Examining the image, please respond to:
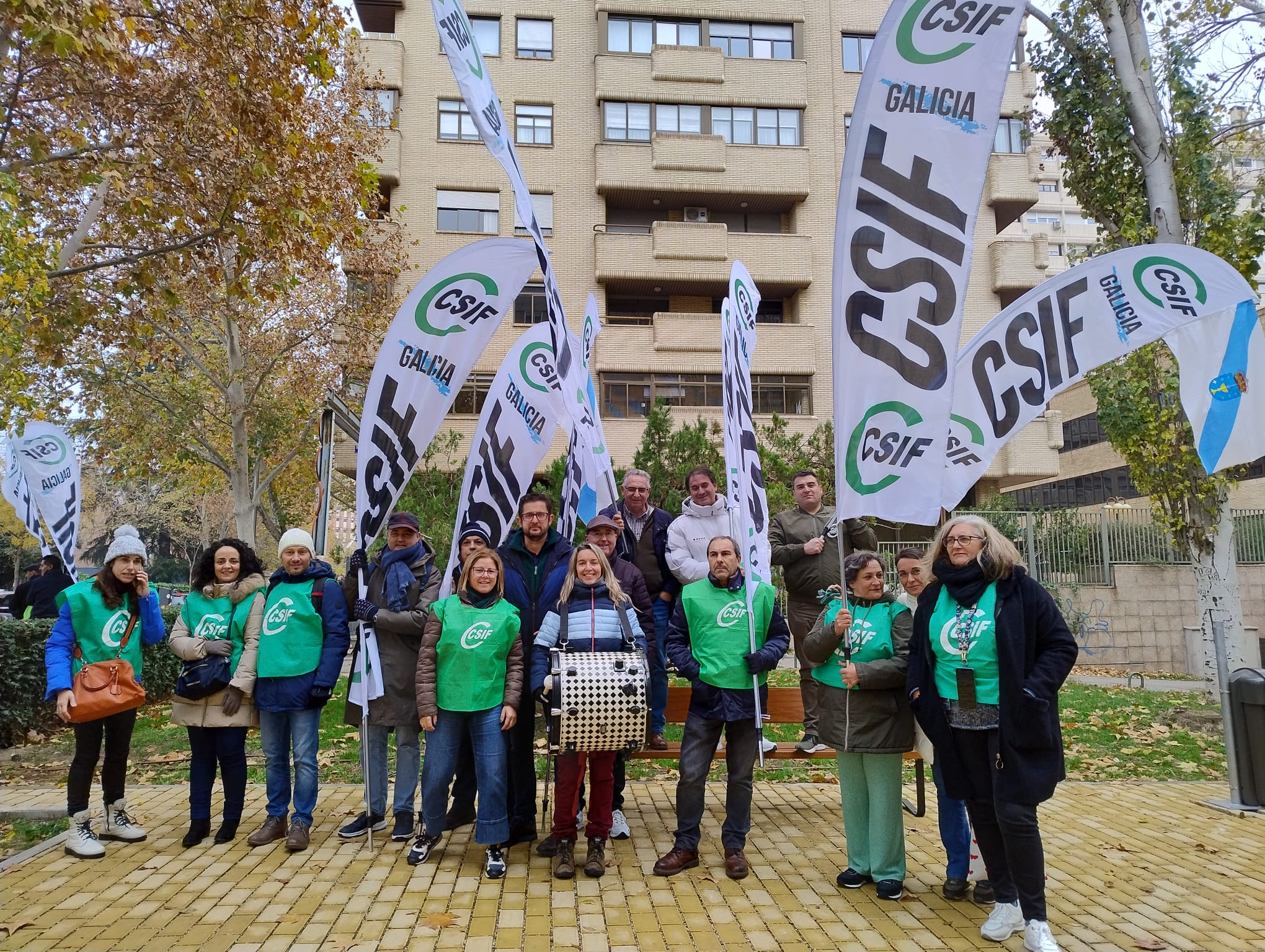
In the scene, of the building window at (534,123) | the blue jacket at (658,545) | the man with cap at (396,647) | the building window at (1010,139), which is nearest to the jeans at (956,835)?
the blue jacket at (658,545)

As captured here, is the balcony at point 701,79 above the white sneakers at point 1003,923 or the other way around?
above

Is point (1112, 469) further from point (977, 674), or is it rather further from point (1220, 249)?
point (977, 674)

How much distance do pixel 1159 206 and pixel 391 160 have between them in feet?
68.3

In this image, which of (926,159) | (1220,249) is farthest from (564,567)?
(1220,249)

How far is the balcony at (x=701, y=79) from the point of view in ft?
88.0

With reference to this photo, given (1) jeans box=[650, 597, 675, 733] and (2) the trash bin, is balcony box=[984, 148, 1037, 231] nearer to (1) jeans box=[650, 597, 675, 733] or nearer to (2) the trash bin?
(2) the trash bin

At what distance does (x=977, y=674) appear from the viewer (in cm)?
438

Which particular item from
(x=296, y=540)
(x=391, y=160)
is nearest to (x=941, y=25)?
(x=296, y=540)

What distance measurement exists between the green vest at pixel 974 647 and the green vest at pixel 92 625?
199 inches

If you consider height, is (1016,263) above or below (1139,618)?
above

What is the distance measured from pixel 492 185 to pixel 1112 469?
87.6 feet

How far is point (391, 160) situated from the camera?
25.9m

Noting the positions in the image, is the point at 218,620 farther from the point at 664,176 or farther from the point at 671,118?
the point at 671,118

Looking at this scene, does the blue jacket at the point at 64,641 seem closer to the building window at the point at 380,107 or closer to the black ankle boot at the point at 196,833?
the black ankle boot at the point at 196,833
